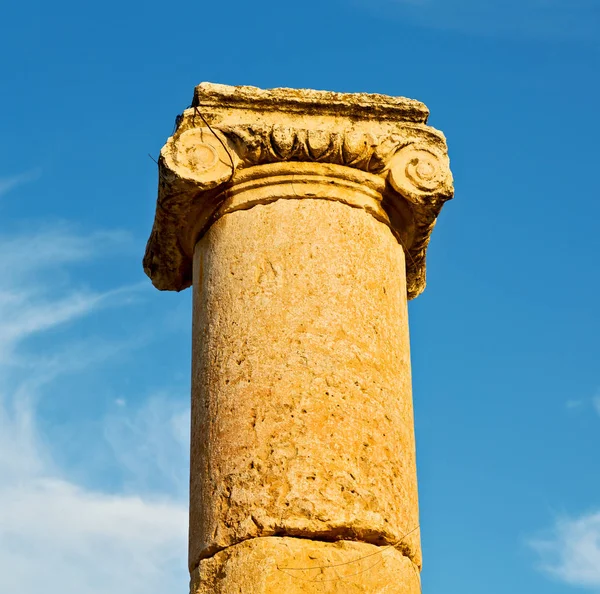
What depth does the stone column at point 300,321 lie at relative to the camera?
605 cm

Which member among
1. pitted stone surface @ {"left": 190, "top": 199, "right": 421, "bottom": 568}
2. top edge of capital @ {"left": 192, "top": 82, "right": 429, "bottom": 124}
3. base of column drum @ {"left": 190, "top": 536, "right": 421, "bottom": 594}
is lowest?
base of column drum @ {"left": 190, "top": 536, "right": 421, "bottom": 594}

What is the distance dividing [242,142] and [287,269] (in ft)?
3.08

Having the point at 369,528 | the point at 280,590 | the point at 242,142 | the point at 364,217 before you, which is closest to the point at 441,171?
the point at 364,217

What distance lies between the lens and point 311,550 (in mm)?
5965

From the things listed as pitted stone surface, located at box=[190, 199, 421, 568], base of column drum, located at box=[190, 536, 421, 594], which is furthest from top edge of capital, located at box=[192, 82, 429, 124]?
base of column drum, located at box=[190, 536, 421, 594]

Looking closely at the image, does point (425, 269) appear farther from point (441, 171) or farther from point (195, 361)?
point (195, 361)

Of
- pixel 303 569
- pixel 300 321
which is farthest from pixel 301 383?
pixel 303 569

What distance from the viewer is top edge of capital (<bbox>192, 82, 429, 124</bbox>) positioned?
7.41 metres

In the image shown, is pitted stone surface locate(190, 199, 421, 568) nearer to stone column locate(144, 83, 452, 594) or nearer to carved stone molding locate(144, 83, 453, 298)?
stone column locate(144, 83, 452, 594)

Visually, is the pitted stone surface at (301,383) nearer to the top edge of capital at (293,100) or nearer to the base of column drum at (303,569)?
the base of column drum at (303,569)

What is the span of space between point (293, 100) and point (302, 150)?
370mm

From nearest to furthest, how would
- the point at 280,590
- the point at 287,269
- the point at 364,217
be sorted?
the point at 280,590
the point at 287,269
the point at 364,217

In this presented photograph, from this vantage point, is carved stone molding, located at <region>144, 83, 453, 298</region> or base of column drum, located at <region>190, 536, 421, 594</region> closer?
base of column drum, located at <region>190, 536, 421, 594</region>

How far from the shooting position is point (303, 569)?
5.91m
